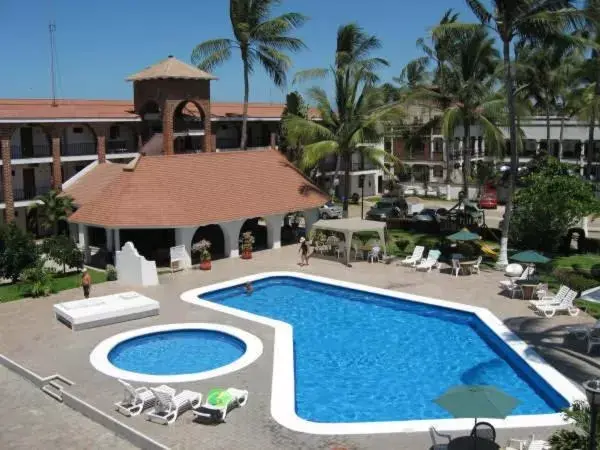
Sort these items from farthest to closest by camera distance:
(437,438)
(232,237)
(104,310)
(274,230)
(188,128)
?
(188,128), (274,230), (232,237), (104,310), (437,438)

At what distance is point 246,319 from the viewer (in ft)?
71.3

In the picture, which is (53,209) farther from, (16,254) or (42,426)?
(42,426)

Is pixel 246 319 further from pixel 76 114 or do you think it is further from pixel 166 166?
pixel 76 114

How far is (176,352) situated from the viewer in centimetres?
1952

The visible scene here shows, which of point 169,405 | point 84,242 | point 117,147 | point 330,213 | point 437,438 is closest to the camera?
point 437,438

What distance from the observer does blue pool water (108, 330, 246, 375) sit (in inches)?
722

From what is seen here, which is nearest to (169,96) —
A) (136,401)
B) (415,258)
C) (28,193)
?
(28,193)

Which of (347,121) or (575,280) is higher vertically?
(347,121)

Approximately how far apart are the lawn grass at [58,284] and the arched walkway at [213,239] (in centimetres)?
451

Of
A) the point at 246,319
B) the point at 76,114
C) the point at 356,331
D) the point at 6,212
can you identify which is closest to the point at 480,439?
the point at 356,331

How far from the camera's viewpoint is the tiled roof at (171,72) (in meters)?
39.6

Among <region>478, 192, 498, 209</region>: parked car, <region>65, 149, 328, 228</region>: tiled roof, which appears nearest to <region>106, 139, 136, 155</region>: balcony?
<region>65, 149, 328, 228</region>: tiled roof

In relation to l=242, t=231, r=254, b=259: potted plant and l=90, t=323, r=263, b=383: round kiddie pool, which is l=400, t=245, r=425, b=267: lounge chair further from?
l=90, t=323, r=263, b=383: round kiddie pool

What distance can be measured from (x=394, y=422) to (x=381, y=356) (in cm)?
499
